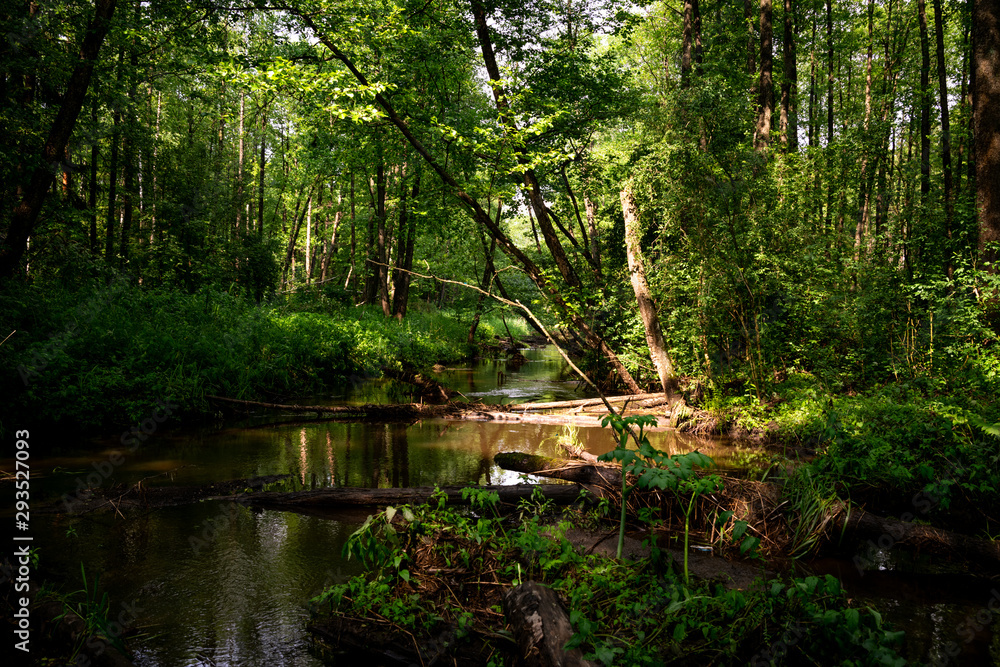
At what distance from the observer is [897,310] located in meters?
8.75

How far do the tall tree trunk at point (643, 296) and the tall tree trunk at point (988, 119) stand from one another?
4.85 m

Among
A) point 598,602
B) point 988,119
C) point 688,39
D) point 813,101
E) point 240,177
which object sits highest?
point 813,101

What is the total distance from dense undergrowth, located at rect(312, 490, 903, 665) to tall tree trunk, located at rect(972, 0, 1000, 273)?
7.66 m

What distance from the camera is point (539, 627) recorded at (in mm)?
2750

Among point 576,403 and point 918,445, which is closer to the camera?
point 918,445

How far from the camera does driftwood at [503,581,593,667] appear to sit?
8.61ft

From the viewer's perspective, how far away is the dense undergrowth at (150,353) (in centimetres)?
800

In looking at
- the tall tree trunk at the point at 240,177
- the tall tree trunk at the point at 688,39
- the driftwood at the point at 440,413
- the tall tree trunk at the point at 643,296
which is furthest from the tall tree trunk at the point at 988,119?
the tall tree trunk at the point at 240,177

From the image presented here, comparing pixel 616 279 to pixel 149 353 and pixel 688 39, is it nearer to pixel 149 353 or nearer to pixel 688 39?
pixel 688 39

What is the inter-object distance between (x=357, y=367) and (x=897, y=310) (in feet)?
40.2

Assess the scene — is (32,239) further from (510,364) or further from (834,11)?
(834,11)

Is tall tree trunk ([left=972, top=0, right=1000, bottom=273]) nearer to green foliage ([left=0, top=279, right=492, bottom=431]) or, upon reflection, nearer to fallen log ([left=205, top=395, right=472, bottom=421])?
fallen log ([left=205, top=395, right=472, bottom=421])

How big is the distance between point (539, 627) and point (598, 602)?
66 centimetres

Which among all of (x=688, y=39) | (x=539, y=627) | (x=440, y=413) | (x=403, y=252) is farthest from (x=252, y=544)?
(x=403, y=252)
